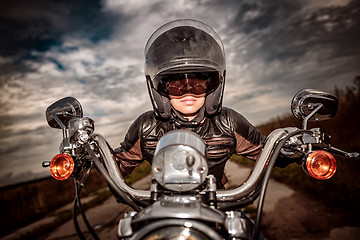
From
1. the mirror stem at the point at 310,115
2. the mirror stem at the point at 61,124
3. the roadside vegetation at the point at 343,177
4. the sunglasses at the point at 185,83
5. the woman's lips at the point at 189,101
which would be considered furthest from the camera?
the roadside vegetation at the point at 343,177

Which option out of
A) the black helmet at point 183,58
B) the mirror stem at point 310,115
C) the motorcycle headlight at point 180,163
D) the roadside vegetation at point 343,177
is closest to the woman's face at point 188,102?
the black helmet at point 183,58

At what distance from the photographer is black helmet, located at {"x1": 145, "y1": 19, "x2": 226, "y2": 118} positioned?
1.64m

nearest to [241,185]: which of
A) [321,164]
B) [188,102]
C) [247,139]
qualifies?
[321,164]

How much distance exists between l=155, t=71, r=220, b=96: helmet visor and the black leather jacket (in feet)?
0.89

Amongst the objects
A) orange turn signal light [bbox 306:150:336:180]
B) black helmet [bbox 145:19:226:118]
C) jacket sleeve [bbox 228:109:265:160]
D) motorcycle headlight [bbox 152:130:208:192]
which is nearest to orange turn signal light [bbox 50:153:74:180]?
motorcycle headlight [bbox 152:130:208:192]

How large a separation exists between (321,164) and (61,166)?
1310 millimetres

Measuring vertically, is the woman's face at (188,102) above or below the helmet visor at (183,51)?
below

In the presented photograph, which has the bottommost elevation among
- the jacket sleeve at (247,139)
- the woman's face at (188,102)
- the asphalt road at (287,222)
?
the asphalt road at (287,222)

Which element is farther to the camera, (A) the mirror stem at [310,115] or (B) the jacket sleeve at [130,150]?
(B) the jacket sleeve at [130,150]

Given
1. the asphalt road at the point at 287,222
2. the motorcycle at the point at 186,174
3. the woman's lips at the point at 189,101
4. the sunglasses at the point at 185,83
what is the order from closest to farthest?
the motorcycle at the point at 186,174 → the sunglasses at the point at 185,83 → the woman's lips at the point at 189,101 → the asphalt road at the point at 287,222

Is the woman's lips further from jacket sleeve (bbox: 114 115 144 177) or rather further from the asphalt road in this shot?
the asphalt road

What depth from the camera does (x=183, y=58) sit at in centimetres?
163

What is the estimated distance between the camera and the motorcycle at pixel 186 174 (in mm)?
796

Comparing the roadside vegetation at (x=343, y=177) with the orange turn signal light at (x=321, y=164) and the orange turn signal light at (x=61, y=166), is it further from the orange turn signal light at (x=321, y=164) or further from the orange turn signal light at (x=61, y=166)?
the orange turn signal light at (x=61, y=166)
